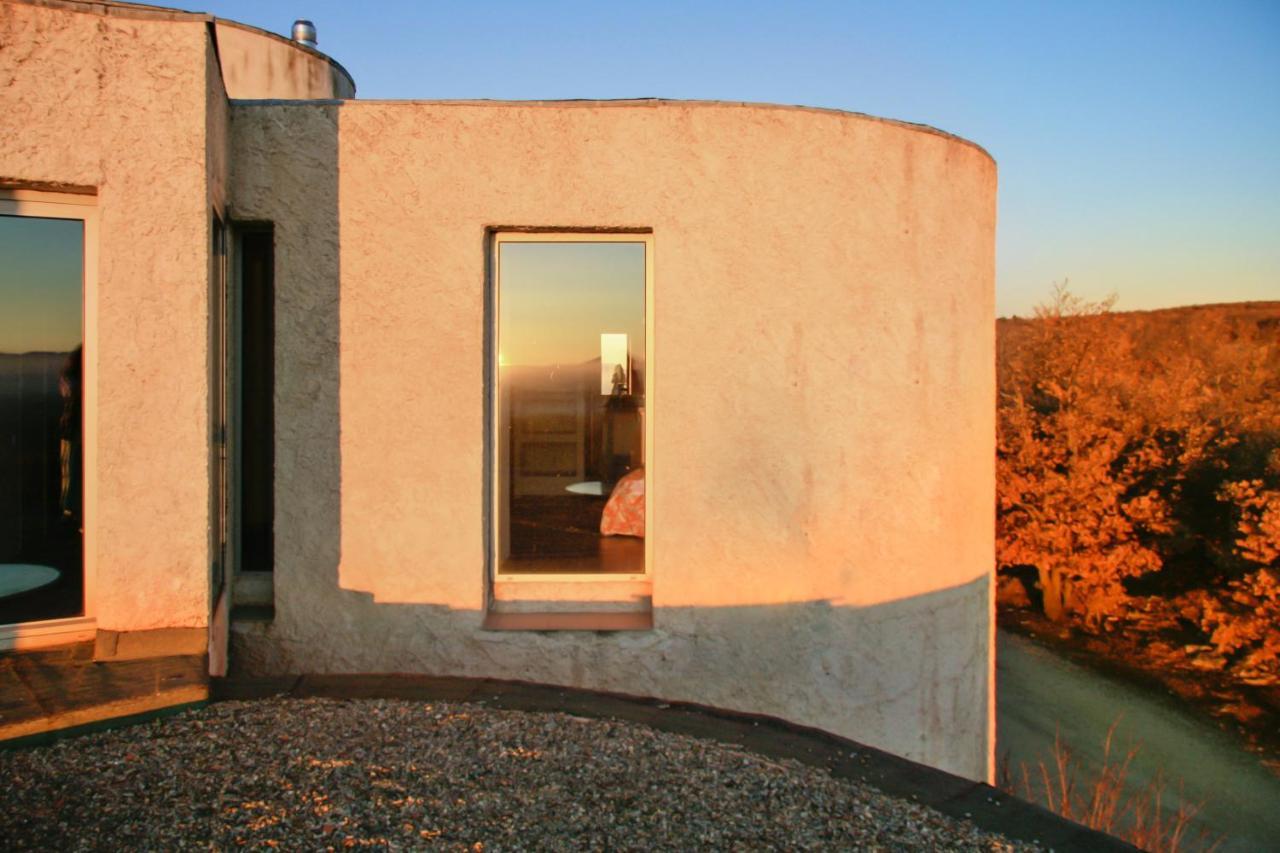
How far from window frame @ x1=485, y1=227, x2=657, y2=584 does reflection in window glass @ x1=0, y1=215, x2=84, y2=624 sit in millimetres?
1952

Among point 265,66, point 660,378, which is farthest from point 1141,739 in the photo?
point 265,66

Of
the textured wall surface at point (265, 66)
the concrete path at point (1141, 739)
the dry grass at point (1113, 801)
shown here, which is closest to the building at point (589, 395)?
the textured wall surface at point (265, 66)

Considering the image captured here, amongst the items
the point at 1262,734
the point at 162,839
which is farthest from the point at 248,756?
the point at 1262,734

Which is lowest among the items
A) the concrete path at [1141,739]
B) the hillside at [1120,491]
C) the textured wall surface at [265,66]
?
the concrete path at [1141,739]

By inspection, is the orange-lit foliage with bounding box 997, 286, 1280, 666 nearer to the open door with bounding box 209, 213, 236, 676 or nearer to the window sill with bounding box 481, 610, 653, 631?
the window sill with bounding box 481, 610, 653, 631

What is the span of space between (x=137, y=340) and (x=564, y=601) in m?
2.56

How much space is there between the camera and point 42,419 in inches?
176

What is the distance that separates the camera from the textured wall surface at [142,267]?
426cm

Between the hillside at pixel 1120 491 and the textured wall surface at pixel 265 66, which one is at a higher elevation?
the textured wall surface at pixel 265 66

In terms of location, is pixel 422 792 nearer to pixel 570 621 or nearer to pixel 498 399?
pixel 570 621

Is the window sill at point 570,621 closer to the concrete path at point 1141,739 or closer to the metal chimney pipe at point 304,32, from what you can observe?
the metal chimney pipe at point 304,32

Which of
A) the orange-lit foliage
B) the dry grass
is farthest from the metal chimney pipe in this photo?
the orange-lit foliage

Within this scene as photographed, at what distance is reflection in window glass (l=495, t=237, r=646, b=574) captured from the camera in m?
5.66

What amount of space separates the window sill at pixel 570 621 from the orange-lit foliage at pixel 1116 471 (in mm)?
15269
